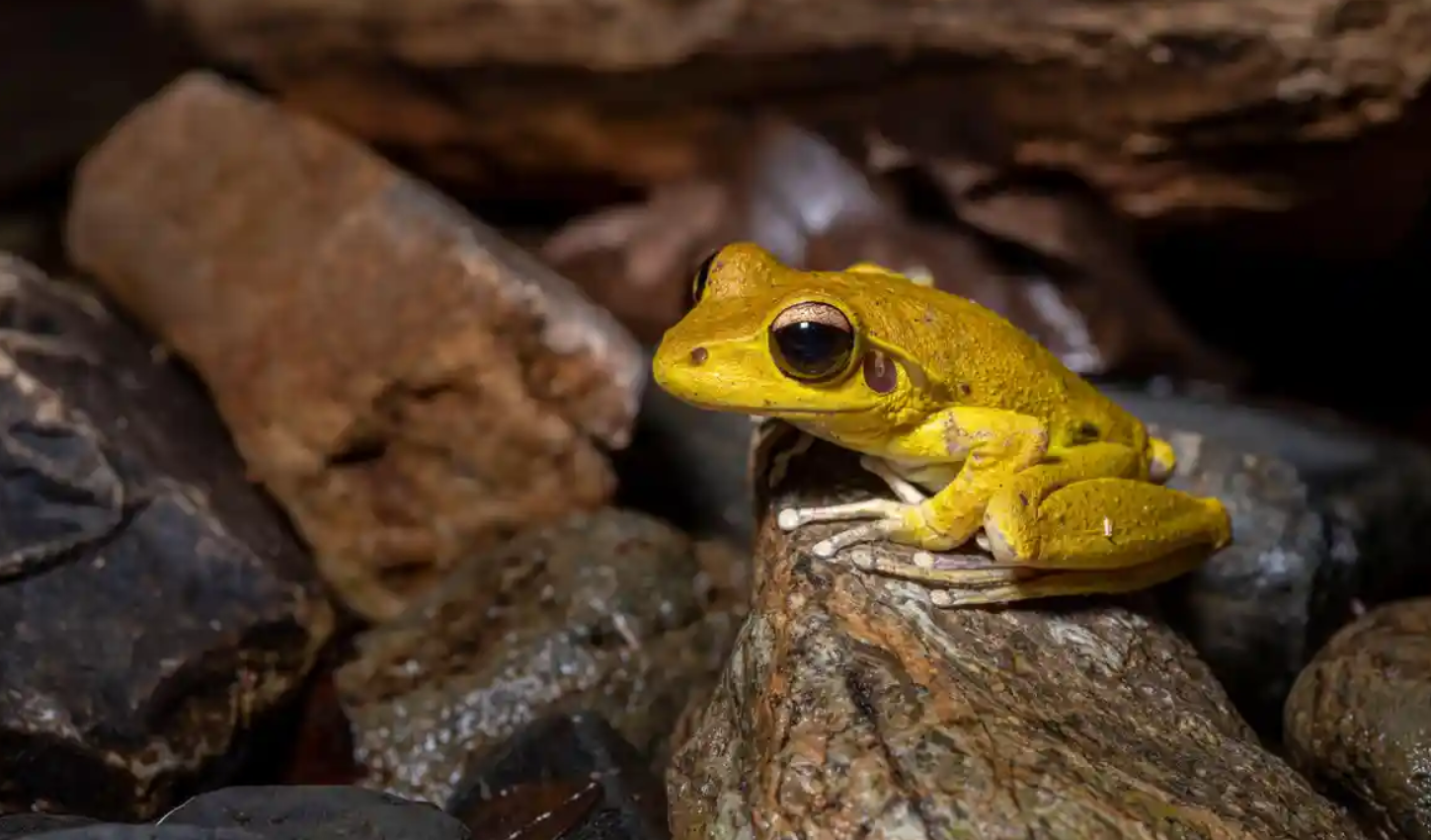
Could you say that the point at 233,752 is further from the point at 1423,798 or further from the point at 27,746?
the point at 1423,798

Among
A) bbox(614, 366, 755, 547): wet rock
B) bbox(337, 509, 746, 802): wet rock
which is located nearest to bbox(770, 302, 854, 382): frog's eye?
bbox(337, 509, 746, 802): wet rock

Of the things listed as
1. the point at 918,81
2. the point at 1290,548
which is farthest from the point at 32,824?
the point at 918,81

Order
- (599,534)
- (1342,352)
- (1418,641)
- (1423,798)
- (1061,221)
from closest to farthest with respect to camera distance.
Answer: (1423,798) < (1418,641) < (599,534) < (1061,221) < (1342,352)

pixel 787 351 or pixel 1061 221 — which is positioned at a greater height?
pixel 787 351

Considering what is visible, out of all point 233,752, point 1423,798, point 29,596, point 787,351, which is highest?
point 787,351

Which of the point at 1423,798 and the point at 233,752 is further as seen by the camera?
the point at 233,752

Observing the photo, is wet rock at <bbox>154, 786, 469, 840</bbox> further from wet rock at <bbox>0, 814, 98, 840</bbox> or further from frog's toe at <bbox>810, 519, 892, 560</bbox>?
frog's toe at <bbox>810, 519, 892, 560</bbox>

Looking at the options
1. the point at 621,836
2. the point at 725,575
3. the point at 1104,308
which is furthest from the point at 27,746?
the point at 1104,308

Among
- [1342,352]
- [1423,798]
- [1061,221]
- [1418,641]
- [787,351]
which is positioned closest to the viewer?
[787,351]
